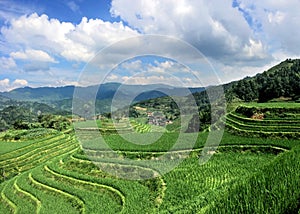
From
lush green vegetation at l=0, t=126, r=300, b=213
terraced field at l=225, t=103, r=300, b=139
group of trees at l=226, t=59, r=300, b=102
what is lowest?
lush green vegetation at l=0, t=126, r=300, b=213

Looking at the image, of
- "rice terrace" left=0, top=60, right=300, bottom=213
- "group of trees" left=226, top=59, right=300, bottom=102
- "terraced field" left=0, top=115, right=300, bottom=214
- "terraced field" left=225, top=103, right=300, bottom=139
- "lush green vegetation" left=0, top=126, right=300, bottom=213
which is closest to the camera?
"terraced field" left=0, top=115, right=300, bottom=214

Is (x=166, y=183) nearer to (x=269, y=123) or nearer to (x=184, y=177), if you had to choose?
(x=184, y=177)

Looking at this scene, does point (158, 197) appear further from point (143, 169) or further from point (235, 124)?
point (235, 124)

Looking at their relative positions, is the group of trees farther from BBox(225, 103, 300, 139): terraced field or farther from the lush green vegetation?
the lush green vegetation

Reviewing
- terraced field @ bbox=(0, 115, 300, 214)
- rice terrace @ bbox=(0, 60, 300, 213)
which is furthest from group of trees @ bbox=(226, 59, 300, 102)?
terraced field @ bbox=(0, 115, 300, 214)

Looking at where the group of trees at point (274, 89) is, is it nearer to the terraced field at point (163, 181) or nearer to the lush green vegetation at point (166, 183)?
the lush green vegetation at point (166, 183)

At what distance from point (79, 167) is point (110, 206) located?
6.21m

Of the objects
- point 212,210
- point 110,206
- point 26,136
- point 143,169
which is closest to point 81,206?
point 110,206

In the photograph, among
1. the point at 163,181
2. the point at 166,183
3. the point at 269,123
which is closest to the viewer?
the point at 166,183

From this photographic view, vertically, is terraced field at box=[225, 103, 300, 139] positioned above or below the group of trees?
below

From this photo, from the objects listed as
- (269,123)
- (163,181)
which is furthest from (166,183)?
(269,123)

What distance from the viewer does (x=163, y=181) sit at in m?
14.0

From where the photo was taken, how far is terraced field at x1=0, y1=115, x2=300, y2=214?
958 cm

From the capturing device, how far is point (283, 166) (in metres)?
11.4
